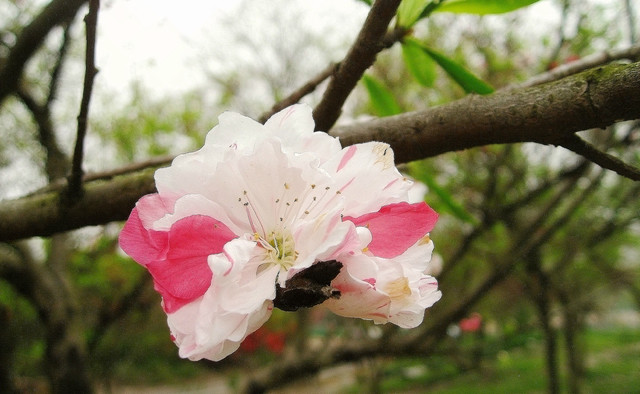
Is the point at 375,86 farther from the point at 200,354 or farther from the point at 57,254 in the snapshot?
the point at 57,254

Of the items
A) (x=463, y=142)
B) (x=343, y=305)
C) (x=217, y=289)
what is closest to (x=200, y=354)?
(x=217, y=289)

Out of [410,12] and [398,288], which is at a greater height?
[410,12]

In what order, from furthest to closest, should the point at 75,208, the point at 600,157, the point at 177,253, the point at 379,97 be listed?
the point at 379,97, the point at 75,208, the point at 600,157, the point at 177,253

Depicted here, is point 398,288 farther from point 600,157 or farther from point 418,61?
point 418,61

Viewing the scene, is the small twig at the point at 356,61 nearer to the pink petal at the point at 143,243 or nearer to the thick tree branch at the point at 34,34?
the pink petal at the point at 143,243

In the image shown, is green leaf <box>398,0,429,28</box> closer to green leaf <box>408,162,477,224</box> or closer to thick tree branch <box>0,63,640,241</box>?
thick tree branch <box>0,63,640,241</box>

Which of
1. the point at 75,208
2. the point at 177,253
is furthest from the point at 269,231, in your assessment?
the point at 75,208
